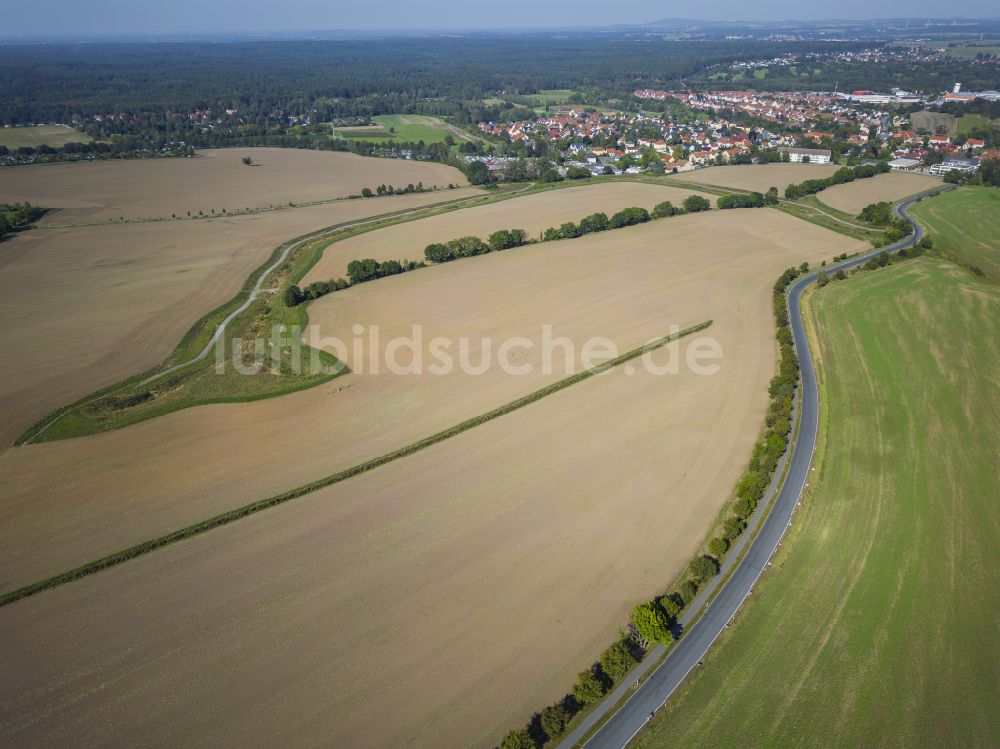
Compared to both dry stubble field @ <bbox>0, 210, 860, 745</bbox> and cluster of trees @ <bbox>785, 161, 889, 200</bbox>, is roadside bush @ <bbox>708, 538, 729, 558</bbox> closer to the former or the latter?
dry stubble field @ <bbox>0, 210, 860, 745</bbox>

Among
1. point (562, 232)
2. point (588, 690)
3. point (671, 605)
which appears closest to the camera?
point (588, 690)

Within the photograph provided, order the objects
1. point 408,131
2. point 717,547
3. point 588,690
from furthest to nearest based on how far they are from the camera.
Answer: point 408,131 < point 717,547 < point 588,690

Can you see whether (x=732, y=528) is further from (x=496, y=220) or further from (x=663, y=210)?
(x=663, y=210)

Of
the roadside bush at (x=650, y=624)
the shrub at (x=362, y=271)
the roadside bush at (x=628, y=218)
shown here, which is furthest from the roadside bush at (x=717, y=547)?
the roadside bush at (x=628, y=218)

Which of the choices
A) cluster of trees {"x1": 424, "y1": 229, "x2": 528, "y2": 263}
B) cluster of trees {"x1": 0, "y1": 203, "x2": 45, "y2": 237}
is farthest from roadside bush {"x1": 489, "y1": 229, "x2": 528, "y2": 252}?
cluster of trees {"x1": 0, "y1": 203, "x2": 45, "y2": 237}

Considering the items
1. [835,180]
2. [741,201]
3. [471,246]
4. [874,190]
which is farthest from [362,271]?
[874,190]

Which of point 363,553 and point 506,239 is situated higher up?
point 506,239

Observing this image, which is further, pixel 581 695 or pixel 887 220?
pixel 887 220
